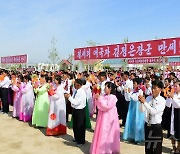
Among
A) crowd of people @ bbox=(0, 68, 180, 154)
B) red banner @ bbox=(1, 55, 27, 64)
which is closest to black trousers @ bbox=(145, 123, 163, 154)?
crowd of people @ bbox=(0, 68, 180, 154)

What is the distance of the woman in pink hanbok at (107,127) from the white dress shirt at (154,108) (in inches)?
38.6

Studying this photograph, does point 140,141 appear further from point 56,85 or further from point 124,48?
point 124,48

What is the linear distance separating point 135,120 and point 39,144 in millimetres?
2165

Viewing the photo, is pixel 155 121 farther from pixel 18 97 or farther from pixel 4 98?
pixel 4 98

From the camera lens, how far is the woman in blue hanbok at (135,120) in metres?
5.63

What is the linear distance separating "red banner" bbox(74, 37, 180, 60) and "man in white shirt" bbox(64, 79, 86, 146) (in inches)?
169

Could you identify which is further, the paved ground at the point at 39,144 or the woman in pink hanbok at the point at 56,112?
the woman in pink hanbok at the point at 56,112

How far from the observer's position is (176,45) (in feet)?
27.7

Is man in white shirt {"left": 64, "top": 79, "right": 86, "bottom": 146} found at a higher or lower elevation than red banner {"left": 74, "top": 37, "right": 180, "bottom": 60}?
lower

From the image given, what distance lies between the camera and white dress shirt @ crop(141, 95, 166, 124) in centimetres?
374

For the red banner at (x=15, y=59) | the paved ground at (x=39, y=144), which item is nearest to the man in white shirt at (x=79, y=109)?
the paved ground at (x=39, y=144)

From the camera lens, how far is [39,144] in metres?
5.70

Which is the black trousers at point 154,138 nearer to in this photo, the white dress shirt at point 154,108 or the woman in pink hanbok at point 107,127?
the white dress shirt at point 154,108

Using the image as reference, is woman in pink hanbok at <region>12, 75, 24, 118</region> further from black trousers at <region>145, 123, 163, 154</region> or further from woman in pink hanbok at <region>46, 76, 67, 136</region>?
black trousers at <region>145, 123, 163, 154</region>
